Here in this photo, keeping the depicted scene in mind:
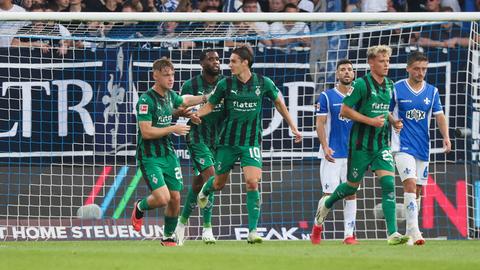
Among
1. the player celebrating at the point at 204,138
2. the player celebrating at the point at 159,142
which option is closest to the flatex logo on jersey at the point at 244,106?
the player celebrating at the point at 159,142

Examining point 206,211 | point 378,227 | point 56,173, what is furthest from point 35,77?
point 378,227

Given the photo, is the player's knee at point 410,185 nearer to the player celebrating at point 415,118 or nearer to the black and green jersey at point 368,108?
the player celebrating at point 415,118

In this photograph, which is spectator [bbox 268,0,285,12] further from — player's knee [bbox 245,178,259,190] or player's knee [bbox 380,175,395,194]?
player's knee [bbox 380,175,395,194]

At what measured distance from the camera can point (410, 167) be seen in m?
14.5

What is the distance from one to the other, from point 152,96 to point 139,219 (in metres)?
1.44

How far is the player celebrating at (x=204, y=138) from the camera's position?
15.4 metres

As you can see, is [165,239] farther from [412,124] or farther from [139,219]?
[412,124]

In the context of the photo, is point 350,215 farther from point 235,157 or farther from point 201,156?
point 201,156

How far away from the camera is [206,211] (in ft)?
50.5

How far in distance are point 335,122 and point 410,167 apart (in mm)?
1680

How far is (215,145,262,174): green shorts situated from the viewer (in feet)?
47.2

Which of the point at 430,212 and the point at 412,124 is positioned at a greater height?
the point at 412,124

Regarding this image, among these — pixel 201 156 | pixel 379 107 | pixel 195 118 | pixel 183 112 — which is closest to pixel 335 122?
pixel 201 156

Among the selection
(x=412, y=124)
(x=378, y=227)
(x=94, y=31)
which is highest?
(x=94, y=31)
